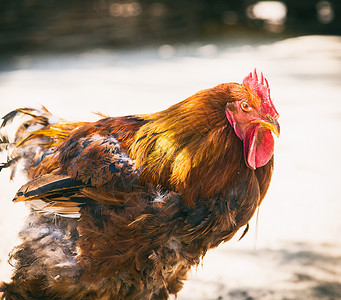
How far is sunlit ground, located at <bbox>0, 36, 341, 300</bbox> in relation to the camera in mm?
3080

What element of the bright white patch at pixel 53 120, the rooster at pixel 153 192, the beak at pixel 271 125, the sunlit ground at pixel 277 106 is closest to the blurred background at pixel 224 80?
the sunlit ground at pixel 277 106

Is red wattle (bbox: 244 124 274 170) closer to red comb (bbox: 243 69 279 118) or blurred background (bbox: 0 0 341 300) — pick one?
red comb (bbox: 243 69 279 118)

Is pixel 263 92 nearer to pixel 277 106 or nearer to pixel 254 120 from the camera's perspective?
pixel 254 120

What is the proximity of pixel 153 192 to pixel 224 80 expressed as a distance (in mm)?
5845

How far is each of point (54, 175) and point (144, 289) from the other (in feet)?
2.64

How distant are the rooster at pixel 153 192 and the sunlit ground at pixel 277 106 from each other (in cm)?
57

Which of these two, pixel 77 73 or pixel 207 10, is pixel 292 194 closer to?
pixel 77 73

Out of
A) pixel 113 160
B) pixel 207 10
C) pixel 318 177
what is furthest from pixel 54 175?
pixel 207 10

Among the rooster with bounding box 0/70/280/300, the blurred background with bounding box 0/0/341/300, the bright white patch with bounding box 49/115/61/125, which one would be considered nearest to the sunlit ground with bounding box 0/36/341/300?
the blurred background with bounding box 0/0/341/300

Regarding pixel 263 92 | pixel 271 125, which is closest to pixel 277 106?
pixel 263 92

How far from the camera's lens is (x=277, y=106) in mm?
6598

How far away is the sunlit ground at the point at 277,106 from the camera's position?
3.08m

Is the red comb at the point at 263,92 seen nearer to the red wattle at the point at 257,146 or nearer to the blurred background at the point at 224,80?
the red wattle at the point at 257,146

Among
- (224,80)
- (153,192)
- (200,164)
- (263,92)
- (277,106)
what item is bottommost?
(277,106)
